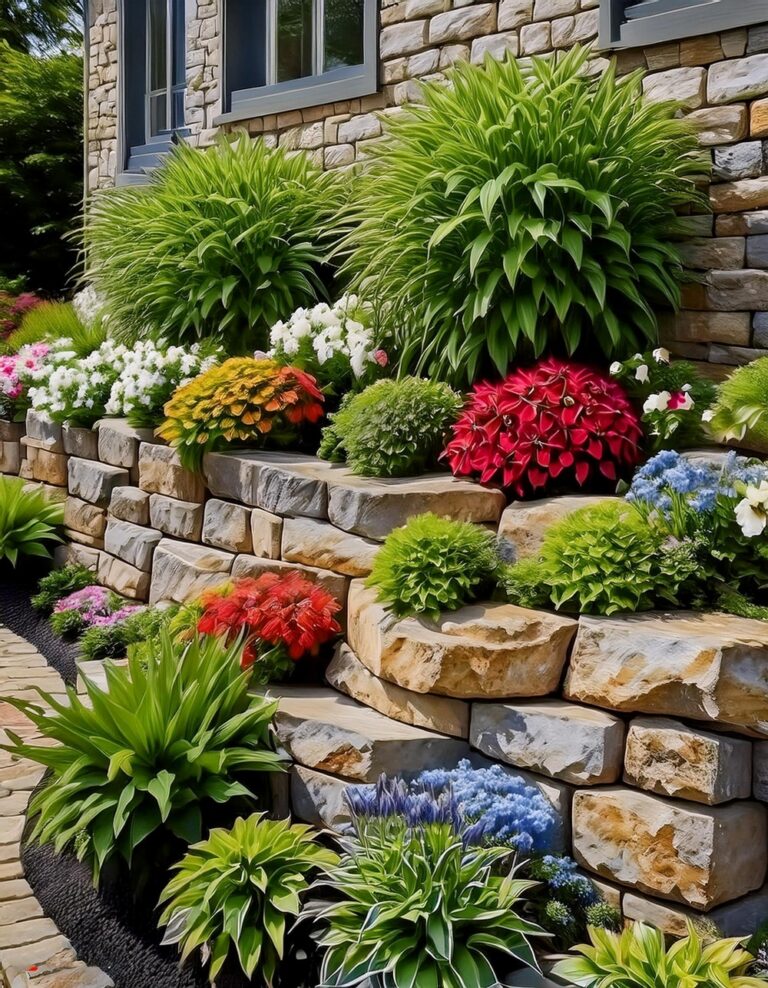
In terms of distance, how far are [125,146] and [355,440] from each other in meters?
6.24

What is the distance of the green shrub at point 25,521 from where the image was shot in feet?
21.2

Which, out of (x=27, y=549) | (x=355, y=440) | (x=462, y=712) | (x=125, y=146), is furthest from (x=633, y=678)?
(x=125, y=146)

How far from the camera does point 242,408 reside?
A: 16.8ft

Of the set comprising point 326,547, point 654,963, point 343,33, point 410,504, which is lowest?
point 654,963

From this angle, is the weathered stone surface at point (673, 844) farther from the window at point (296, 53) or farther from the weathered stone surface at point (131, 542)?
the window at point (296, 53)

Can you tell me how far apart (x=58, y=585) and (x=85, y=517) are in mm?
503

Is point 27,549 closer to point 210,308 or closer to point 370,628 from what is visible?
point 210,308

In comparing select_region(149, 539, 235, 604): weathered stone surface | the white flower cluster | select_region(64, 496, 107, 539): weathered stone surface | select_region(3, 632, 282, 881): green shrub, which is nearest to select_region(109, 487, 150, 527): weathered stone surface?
select_region(64, 496, 107, 539): weathered stone surface

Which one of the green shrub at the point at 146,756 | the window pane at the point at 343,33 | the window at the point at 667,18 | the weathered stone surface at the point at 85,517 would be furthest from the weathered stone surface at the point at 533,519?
the window pane at the point at 343,33

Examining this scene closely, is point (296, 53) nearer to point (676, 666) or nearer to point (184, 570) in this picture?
point (184, 570)

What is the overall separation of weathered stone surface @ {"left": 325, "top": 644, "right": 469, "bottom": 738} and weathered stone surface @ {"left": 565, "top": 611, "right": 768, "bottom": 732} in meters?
0.39

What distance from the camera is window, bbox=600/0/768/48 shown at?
14.8 feet

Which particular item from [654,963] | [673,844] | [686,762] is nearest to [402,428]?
[686,762]

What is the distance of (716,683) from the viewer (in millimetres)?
2803
